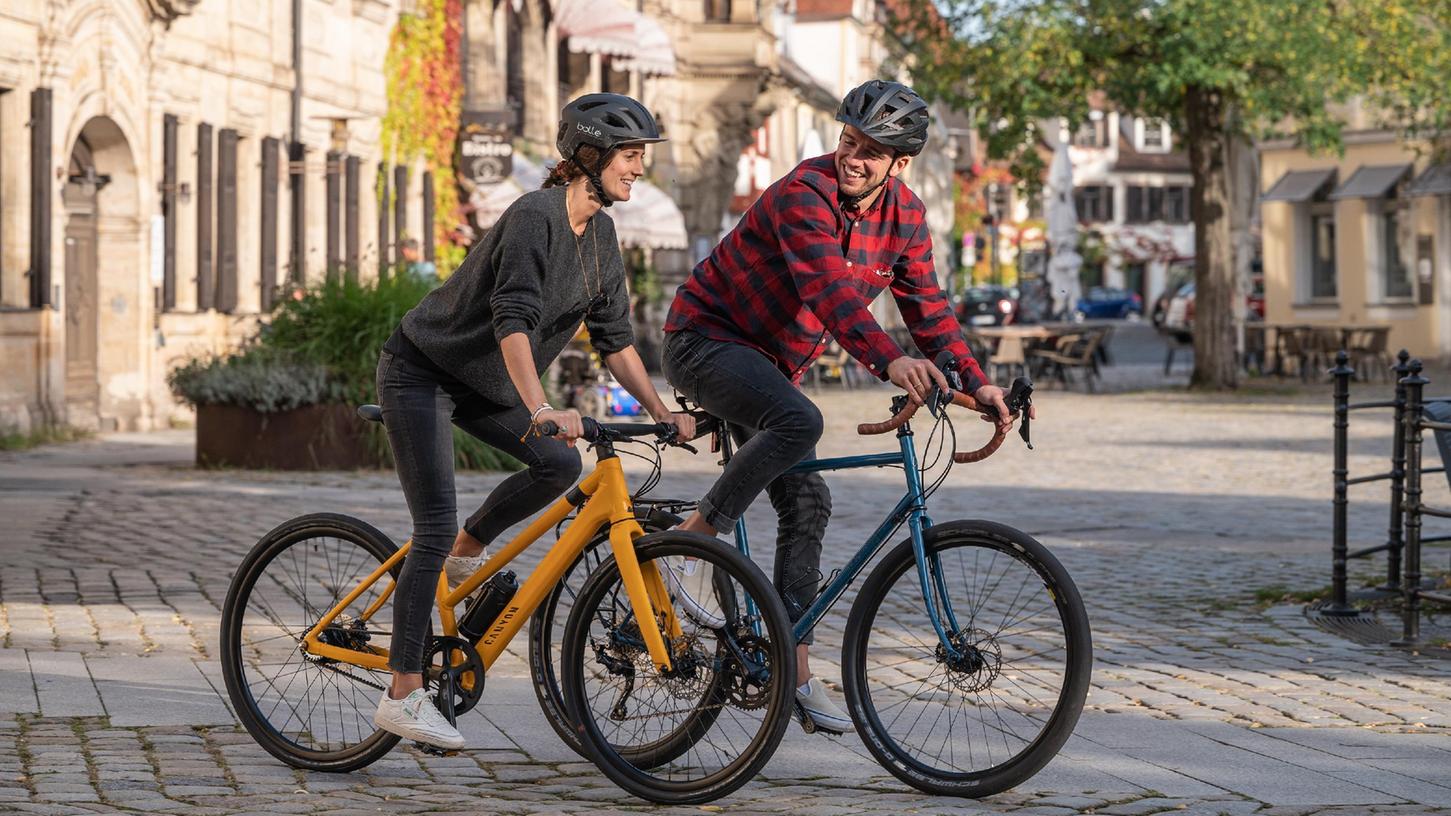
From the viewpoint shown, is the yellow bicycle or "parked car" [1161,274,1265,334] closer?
the yellow bicycle

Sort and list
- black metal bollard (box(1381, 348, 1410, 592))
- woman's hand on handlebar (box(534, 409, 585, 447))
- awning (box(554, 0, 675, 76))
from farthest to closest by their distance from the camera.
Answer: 1. awning (box(554, 0, 675, 76))
2. black metal bollard (box(1381, 348, 1410, 592))
3. woman's hand on handlebar (box(534, 409, 585, 447))

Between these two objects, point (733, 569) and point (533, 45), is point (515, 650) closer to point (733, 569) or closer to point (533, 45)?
point (733, 569)

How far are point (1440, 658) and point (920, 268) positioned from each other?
132 inches

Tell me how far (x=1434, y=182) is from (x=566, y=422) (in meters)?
38.1

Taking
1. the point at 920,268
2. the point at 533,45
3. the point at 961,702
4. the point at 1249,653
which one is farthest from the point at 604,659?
the point at 533,45

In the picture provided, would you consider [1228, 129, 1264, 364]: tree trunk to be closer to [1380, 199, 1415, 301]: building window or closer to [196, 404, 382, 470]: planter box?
[1380, 199, 1415, 301]: building window

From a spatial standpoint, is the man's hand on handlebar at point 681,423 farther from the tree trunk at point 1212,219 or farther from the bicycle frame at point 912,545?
the tree trunk at point 1212,219

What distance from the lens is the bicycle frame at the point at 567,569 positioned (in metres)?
5.57

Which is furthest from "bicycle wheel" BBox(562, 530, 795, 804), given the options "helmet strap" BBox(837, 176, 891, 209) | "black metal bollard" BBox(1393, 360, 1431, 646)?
"black metal bollard" BBox(1393, 360, 1431, 646)

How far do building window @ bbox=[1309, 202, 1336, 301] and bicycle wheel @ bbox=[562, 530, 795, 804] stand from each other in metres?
41.3

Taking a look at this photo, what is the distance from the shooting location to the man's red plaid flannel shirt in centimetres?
579

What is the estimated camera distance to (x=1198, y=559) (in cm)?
1189

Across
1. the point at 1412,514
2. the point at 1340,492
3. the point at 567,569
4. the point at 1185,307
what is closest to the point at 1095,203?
the point at 1185,307

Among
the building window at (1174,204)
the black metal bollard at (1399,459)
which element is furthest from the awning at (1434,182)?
the building window at (1174,204)
